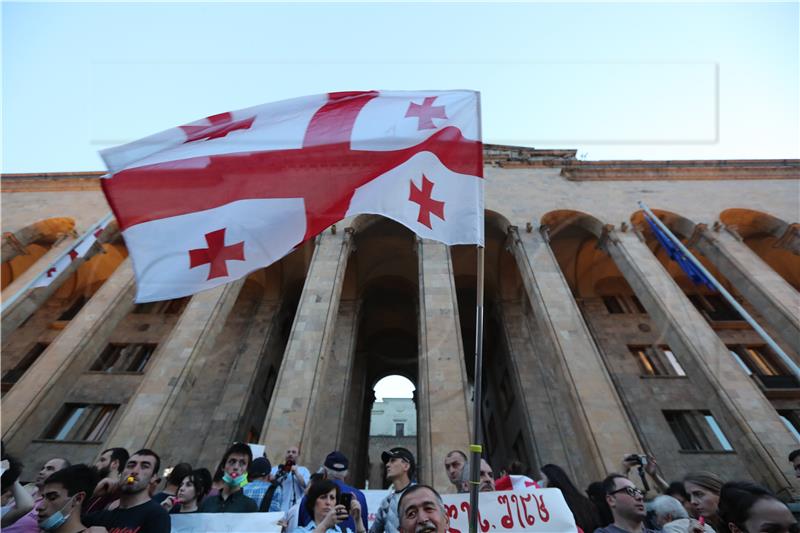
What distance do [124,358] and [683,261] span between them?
22832mm

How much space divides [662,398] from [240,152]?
17.8m

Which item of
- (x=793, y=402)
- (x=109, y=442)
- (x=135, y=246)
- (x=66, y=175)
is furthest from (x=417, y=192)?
(x=66, y=175)

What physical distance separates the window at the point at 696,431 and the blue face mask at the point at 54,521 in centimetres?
1750

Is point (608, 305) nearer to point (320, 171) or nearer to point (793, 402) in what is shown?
point (793, 402)

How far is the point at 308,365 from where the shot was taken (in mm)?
11547

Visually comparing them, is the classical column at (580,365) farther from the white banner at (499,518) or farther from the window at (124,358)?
the window at (124,358)

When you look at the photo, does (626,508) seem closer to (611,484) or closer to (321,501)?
(611,484)

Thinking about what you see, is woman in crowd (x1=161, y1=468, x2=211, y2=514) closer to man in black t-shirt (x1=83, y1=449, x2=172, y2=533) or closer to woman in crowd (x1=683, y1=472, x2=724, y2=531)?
man in black t-shirt (x1=83, y1=449, x2=172, y2=533)

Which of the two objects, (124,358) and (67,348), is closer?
(67,348)

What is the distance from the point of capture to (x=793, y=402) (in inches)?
620

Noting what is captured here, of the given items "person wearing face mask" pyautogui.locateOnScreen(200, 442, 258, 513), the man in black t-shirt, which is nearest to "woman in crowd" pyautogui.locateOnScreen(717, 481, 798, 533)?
"person wearing face mask" pyautogui.locateOnScreen(200, 442, 258, 513)

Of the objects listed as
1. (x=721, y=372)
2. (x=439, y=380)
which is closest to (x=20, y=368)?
(x=439, y=380)

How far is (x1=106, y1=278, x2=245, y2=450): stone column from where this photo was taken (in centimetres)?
1055

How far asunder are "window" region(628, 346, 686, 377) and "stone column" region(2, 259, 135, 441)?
20.7 m
